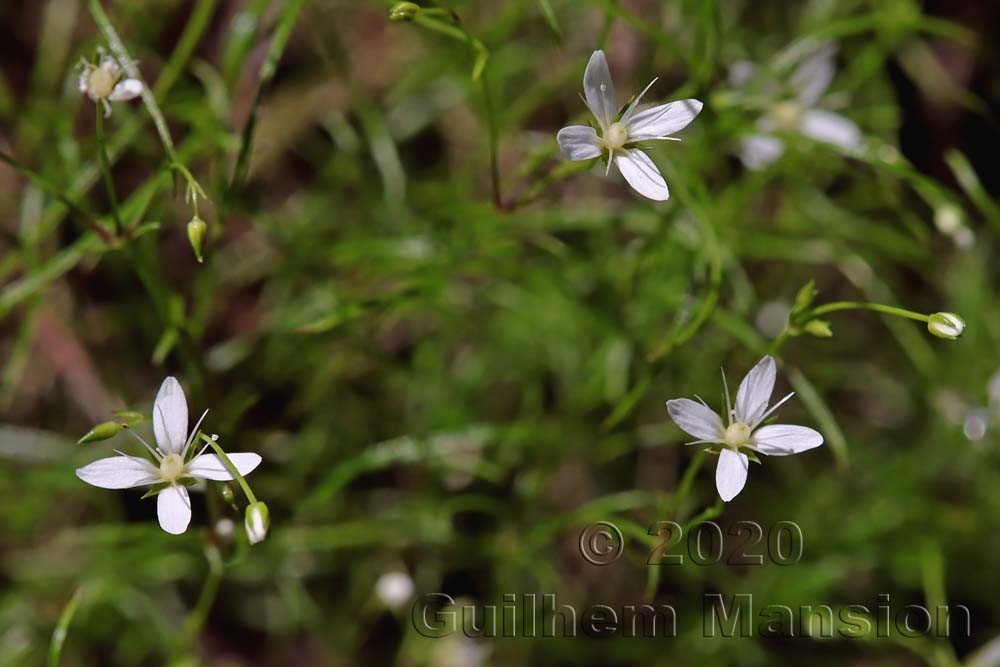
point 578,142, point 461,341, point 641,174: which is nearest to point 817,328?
point 641,174

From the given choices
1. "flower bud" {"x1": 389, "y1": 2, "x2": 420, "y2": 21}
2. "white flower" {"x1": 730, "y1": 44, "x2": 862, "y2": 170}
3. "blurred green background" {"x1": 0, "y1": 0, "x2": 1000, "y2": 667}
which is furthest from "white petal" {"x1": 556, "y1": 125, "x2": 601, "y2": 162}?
"white flower" {"x1": 730, "y1": 44, "x2": 862, "y2": 170}

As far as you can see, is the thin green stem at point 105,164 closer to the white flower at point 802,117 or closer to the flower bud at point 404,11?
the flower bud at point 404,11

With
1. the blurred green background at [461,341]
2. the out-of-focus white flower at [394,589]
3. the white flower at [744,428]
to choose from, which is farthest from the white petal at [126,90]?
the out-of-focus white flower at [394,589]

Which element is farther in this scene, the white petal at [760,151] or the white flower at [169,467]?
the white petal at [760,151]

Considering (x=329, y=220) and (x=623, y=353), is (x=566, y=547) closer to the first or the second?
(x=623, y=353)

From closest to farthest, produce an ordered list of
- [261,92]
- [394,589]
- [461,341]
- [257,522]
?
1. [257,522]
2. [261,92]
3. [394,589]
4. [461,341]

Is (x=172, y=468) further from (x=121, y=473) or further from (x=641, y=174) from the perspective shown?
(x=641, y=174)

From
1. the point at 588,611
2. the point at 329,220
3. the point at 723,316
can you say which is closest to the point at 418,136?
the point at 329,220
